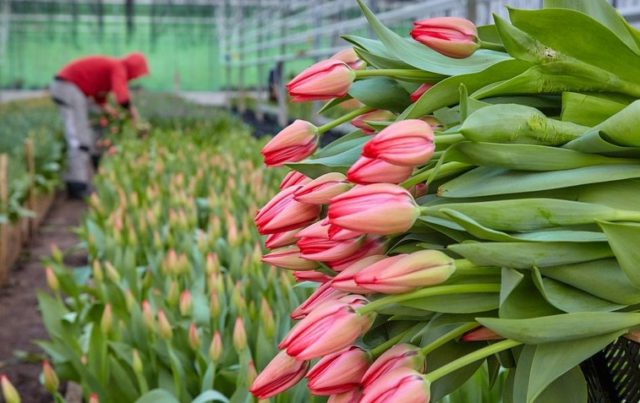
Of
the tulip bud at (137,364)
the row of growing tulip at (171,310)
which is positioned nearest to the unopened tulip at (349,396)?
the row of growing tulip at (171,310)

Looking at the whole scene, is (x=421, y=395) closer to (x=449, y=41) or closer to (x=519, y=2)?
(x=449, y=41)

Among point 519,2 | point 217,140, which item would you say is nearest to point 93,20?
point 217,140

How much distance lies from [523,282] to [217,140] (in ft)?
20.4

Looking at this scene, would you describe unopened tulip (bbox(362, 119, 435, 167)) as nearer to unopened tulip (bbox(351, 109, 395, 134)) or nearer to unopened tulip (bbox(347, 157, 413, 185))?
unopened tulip (bbox(347, 157, 413, 185))

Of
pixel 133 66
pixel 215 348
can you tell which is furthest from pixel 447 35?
pixel 133 66

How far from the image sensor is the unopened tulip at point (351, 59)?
0.78m

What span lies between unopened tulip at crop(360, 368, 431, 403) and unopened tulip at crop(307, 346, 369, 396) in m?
0.04

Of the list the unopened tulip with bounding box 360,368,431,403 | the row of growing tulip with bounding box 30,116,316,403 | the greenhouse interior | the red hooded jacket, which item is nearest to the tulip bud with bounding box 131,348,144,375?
the row of growing tulip with bounding box 30,116,316,403

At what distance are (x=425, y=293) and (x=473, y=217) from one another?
7cm

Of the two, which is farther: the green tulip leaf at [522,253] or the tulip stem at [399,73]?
the tulip stem at [399,73]

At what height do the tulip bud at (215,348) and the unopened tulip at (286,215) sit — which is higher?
the unopened tulip at (286,215)

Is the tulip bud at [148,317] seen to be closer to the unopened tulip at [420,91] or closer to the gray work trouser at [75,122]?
the unopened tulip at [420,91]

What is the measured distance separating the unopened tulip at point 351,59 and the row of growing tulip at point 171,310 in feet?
2.21

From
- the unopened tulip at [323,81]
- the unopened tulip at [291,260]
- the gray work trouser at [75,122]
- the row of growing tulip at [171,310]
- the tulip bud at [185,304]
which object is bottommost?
the gray work trouser at [75,122]
